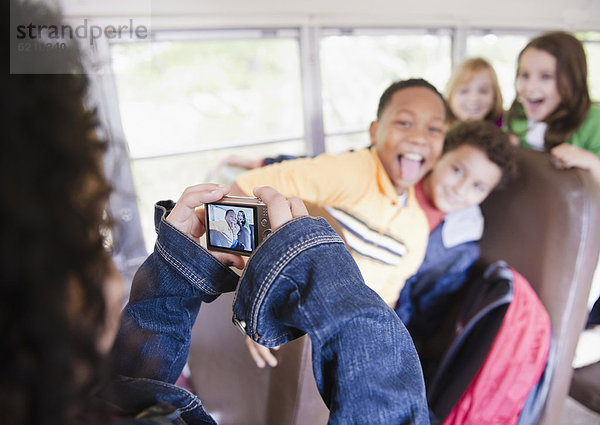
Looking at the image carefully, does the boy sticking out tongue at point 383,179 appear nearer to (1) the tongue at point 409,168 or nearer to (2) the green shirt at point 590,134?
(1) the tongue at point 409,168

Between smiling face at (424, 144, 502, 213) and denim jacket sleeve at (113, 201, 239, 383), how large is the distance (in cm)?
68

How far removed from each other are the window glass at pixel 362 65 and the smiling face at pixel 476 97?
0.40 ft

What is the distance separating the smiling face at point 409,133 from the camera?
29.5 inches

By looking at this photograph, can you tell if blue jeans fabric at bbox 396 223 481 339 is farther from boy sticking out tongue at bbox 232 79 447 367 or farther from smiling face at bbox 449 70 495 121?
smiling face at bbox 449 70 495 121

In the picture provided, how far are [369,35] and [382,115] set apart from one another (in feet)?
1.71

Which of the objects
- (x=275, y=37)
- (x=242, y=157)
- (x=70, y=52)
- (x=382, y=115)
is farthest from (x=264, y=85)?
(x=70, y=52)

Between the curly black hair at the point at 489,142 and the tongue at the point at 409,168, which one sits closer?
the tongue at the point at 409,168

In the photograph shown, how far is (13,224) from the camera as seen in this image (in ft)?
0.62

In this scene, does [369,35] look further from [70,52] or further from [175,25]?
[70,52]

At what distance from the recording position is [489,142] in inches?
36.5

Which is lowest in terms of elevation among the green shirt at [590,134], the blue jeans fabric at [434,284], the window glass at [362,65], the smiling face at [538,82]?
the blue jeans fabric at [434,284]

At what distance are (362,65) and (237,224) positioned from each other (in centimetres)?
92

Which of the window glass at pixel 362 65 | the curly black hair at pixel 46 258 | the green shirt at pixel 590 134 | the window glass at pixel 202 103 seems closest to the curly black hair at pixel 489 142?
the green shirt at pixel 590 134

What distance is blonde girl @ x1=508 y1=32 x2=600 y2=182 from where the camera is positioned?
848 millimetres
